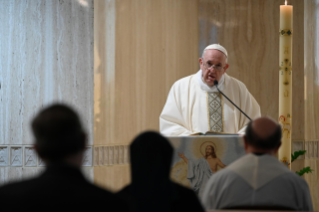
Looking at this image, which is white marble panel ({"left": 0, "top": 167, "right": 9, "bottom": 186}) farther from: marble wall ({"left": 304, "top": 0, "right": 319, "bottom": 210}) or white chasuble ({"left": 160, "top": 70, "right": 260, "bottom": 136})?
marble wall ({"left": 304, "top": 0, "right": 319, "bottom": 210})

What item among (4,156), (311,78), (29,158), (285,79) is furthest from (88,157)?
(311,78)

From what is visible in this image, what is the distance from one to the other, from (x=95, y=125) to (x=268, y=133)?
394cm

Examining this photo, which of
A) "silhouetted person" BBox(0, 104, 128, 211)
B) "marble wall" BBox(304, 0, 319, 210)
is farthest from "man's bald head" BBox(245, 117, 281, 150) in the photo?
"marble wall" BBox(304, 0, 319, 210)

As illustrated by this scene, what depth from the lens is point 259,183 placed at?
268 centimetres

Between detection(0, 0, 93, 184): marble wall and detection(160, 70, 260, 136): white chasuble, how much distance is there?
1.56m

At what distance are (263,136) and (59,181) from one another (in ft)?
5.05

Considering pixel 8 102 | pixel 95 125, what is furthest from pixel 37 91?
pixel 95 125

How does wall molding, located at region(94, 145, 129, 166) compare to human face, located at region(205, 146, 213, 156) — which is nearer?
human face, located at region(205, 146, 213, 156)

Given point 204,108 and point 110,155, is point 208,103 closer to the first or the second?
point 204,108

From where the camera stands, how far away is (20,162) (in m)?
6.19

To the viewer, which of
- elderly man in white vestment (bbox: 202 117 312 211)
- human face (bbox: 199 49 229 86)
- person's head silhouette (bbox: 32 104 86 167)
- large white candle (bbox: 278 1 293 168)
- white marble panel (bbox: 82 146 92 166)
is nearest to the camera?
person's head silhouette (bbox: 32 104 86 167)

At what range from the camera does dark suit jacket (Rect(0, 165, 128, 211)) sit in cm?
153

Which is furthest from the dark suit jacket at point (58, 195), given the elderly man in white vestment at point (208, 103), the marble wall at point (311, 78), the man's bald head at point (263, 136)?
the marble wall at point (311, 78)

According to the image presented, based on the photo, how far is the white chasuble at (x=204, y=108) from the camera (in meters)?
5.31
